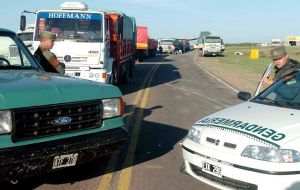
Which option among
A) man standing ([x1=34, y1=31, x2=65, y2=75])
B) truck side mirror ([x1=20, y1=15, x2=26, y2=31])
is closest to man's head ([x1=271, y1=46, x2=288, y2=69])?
man standing ([x1=34, y1=31, x2=65, y2=75])

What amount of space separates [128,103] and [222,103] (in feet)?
9.31

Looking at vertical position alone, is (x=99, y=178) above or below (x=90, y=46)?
below

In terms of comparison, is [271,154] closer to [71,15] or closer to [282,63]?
[282,63]

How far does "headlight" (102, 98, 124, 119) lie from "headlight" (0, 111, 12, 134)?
4.10 feet

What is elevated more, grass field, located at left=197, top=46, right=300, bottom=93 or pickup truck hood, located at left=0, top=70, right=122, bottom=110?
pickup truck hood, located at left=0, top=70, right=122, bottom=110

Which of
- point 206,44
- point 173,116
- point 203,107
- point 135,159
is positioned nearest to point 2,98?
point 135,159

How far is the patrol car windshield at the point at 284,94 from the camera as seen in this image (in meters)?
5.45

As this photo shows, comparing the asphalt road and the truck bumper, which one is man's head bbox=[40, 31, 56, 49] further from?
the truck bumper

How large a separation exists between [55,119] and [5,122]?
55cm

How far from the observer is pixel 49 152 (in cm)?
436

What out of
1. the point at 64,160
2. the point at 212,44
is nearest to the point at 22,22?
the point at 64,160

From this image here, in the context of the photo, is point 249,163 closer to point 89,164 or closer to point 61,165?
point 61,165

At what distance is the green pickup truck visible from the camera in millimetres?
4152

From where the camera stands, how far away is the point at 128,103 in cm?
1285
